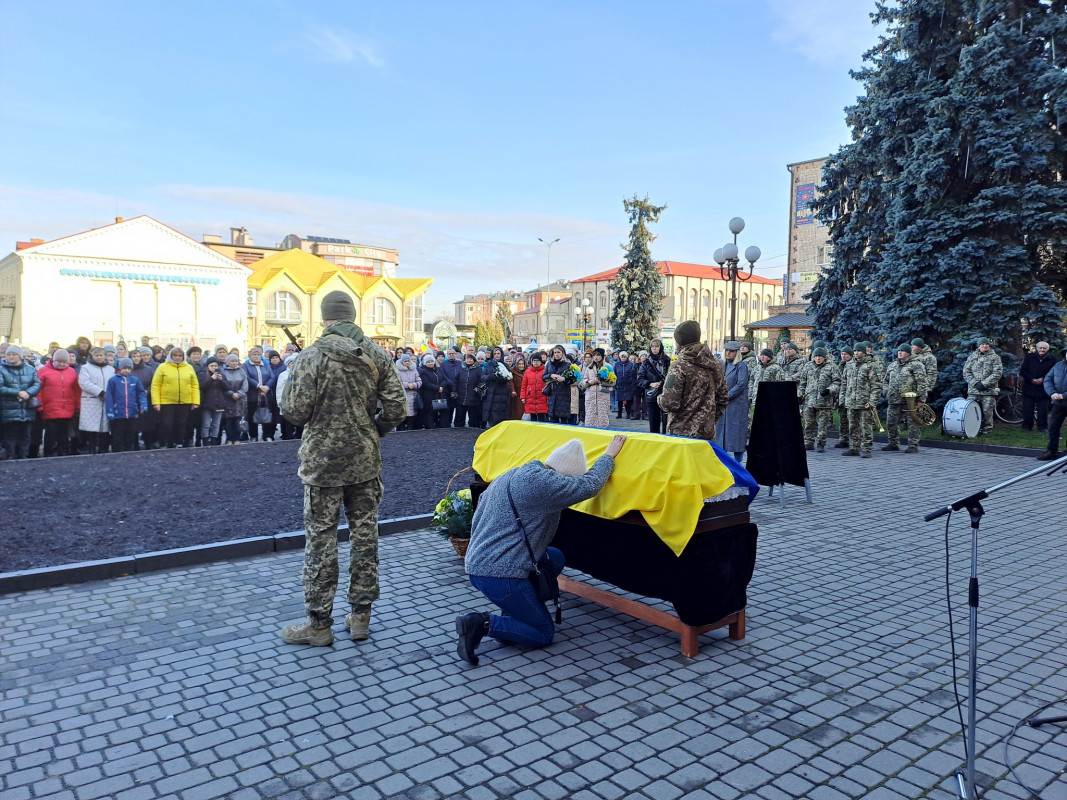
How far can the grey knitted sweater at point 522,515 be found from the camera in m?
4.64

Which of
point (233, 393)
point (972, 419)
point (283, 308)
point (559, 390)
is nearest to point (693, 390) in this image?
point (559, 390)

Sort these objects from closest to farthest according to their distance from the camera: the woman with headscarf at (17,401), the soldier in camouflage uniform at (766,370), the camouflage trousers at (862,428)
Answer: the woman with headscarf at (17,401) → the soldier in camouflage uniform at (766,370) → the camouflage trousers at (862,428)

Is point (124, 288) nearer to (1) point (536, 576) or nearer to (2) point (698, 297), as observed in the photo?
(1) point (536, 576)

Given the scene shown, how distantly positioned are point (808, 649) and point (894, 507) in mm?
5281

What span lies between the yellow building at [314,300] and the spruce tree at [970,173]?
4249 centimetres

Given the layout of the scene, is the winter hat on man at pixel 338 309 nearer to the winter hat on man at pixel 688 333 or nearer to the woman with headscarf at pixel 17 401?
the winter hat on man at pixel 688 333

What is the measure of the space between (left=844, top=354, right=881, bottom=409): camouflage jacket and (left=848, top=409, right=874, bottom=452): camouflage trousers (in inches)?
15.5

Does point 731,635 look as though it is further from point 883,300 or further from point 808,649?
point 883,300

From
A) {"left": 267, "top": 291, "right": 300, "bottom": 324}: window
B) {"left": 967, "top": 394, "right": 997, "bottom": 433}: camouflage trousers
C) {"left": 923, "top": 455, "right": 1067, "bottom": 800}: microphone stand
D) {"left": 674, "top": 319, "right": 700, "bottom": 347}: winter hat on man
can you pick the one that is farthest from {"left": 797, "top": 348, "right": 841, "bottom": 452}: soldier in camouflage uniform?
{"left": 267, "top": 291, "right": 300, "bottom": 324}: window

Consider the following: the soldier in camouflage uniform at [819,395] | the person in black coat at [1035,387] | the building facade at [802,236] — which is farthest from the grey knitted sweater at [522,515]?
the building facade at [802,236]

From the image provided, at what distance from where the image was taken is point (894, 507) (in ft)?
30.9

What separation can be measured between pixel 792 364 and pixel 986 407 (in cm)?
479

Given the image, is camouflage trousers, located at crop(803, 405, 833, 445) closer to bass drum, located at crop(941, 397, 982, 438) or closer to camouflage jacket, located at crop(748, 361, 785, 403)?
camouflage jacket, located at crop(748, 361, 785, 403)

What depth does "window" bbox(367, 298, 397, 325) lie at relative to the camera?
216 ft
